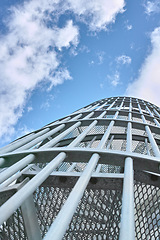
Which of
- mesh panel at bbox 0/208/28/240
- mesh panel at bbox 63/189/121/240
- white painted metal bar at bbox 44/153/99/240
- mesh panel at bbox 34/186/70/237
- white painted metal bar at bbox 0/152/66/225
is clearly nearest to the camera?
white painted metal bar at bbox 44/153/99/240

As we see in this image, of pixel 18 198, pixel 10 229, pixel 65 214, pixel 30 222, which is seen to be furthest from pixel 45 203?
pixel 65 214

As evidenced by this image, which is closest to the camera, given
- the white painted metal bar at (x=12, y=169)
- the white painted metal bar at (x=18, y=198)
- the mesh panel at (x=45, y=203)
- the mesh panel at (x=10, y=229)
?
the white painted metal bar at (x=18, y=198)

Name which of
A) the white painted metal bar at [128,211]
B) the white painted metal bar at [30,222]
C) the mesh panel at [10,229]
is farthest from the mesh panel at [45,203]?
the white painted metal bar at [128,211]

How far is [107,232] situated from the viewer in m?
4.20

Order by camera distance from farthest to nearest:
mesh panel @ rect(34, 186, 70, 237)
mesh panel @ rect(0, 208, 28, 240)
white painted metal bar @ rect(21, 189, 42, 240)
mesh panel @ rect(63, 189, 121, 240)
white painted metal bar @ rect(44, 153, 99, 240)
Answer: mesh panel @ rect(34, 186, 70, 237) < mesh panel @ rect(63, 189, 121, 240) < mesh panel @ rect(0, 208, 28, 240) < white painted metal bar @ rect(21, 189, 42, 240) < white painted metal bar @ rect(44, 153, 99, 240)

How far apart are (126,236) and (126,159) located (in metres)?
1.52

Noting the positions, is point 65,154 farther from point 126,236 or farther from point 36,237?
point 126,236

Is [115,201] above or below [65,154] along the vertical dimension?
below

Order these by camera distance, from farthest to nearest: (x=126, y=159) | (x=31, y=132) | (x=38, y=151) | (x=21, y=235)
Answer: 1. (x=31, y=132)
2. (x=21, y=235)
3. (x=38, y=151)
4. (x=126, y=159)

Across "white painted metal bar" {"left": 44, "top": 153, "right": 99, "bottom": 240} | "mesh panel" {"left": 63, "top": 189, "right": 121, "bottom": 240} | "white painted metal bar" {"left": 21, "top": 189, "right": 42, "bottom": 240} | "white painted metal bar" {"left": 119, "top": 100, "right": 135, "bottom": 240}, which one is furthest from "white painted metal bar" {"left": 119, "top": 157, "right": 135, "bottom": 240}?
"white painted metal bar" {"left": 21, "top": 189, "right": 42, "bottom": 240}

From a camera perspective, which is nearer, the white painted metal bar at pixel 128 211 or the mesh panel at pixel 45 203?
the white painted metal bar at pixel 128 211

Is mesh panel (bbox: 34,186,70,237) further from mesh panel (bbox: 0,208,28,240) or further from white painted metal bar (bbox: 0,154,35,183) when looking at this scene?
white painted metal bar (bbox: 0,154,35,183)

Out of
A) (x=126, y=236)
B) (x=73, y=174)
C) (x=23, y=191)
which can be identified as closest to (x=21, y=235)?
(x=73, y=174)

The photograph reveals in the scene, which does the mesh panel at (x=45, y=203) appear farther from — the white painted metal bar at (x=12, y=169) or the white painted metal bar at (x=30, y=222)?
the white painted metal bar at (x=12, y=169)
